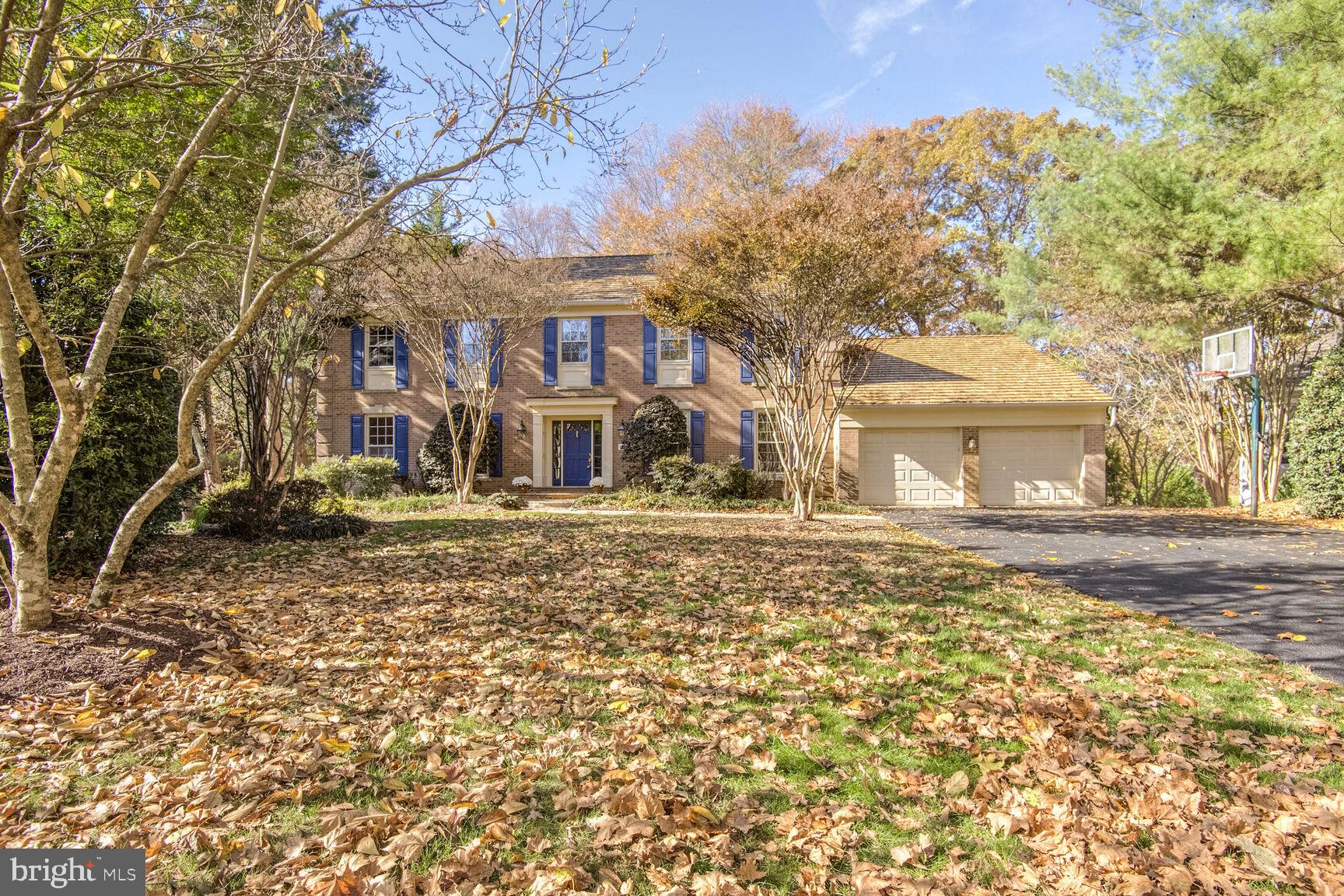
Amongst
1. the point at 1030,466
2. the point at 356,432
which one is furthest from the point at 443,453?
the point at 1030,466

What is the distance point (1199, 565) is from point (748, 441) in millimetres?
10357

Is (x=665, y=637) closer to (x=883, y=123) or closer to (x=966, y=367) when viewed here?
(x=966, y=367)

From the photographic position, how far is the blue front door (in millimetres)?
17953

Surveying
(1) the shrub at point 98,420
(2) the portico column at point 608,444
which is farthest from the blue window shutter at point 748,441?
(1) the shrub at point 98,420

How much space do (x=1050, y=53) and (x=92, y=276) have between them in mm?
15767

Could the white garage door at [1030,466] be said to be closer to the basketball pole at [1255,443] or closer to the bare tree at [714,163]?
the basketball pole at [1255,443]

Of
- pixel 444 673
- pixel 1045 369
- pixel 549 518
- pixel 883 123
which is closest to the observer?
pixel 444 673

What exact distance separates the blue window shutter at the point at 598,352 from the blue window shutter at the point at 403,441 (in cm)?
507

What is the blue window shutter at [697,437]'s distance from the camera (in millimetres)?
17203

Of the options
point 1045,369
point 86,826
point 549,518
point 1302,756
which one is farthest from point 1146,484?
point 86,826

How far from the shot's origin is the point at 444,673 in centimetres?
385

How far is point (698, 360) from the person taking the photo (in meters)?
17.4

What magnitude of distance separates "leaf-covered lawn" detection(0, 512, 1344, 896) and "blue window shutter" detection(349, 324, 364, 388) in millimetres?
13919

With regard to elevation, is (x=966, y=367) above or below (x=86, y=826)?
above
